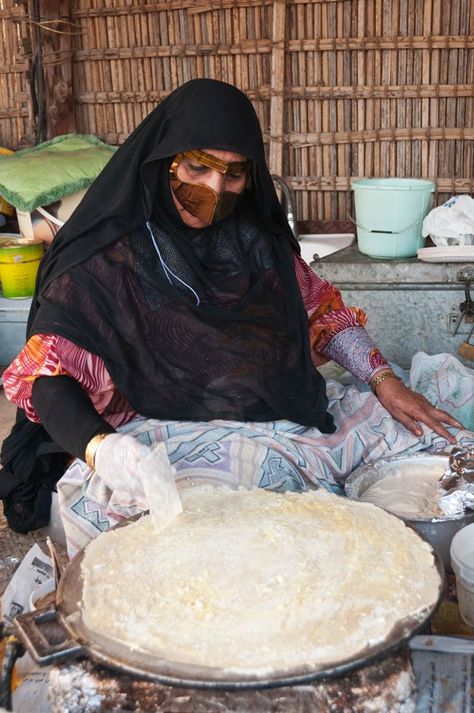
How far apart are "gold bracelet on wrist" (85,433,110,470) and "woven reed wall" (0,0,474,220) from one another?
347cm

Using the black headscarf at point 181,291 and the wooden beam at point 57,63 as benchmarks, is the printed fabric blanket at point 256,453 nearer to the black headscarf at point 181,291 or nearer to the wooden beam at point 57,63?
the black headscarf at point 181,291

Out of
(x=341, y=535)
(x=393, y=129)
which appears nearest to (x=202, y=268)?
(x=341, y=535)

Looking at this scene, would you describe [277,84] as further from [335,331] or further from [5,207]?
[335,331]

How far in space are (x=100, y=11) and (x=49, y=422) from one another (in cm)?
408

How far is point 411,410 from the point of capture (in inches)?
87.2

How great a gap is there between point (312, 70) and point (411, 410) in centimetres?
314

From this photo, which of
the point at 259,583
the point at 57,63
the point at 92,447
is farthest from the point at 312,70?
the point at 259,583

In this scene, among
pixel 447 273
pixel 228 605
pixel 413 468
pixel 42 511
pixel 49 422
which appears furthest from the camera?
pixel 447 273

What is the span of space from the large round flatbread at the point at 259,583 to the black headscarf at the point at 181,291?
0.53 metres

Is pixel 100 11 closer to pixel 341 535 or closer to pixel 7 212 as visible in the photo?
pixel 7 212

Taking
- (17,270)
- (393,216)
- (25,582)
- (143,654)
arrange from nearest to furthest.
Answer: (143,654), (25,582), (393,216), (17,270)

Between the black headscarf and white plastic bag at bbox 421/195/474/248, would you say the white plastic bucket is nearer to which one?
the black headscarf

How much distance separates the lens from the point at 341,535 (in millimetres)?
1488

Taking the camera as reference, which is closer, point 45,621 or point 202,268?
point 45,621
